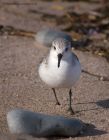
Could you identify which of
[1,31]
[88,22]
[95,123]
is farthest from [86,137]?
[88,22]

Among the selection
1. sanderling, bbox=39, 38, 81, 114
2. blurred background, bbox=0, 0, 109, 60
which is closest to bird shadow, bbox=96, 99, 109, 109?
sanderling, bbox=39, 38, 81, 114

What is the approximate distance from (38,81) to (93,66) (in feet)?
3.39

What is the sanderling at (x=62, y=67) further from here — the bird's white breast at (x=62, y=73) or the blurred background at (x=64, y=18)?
the blurred background at (x=64, y=18)

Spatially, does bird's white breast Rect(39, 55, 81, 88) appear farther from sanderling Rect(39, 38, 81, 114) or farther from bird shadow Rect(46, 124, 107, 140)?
bird shadow Rect(46, 124, 107, 140)

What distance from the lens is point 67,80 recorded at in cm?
615

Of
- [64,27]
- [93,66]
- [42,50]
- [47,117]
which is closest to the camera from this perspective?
[47,117]

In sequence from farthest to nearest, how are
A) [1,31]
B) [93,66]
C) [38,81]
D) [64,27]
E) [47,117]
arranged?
[64,27] → [1,31] → [93,66] → [38,81] → [47,117]

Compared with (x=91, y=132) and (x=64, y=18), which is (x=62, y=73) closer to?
(x=91, y=132)

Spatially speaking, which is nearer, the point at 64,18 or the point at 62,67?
the point at 62,67

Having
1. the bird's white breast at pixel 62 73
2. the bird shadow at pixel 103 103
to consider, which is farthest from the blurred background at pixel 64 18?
the bird's white breast at pixel 62 73

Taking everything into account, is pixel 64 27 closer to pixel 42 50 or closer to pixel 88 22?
pixel 88 22

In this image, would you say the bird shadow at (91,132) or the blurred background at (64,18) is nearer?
the bird shadow at (91,132)

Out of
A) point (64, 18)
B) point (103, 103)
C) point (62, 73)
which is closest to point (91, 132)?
point (62, 73)

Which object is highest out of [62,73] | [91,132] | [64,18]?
[64,18]
